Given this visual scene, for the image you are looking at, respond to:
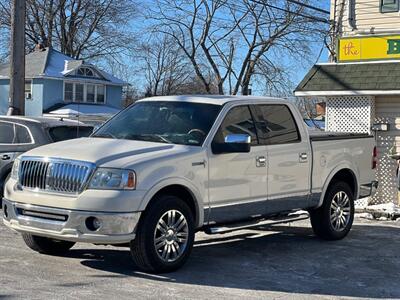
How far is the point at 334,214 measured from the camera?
9320mm

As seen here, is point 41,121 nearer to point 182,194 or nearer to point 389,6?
point 182,194

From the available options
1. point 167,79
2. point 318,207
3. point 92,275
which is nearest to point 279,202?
point 318,207

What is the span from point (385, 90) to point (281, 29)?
3176cm

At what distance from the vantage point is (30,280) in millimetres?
6363

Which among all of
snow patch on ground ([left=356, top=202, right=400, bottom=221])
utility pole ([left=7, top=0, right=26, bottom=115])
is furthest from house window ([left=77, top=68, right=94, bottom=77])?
snow patch on ground ([left=356, top=202, right=400, bottom=221])

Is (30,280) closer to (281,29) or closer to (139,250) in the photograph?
(139,250)

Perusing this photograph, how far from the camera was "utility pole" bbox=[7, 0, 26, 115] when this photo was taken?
15297 millimetres

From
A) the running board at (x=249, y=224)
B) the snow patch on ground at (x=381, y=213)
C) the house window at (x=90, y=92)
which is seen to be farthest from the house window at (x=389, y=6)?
the house window at (x=90, y=92)

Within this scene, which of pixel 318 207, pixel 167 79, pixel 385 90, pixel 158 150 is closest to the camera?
pixel 158 150

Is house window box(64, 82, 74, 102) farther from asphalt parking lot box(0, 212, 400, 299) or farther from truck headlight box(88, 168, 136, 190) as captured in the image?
truck headlight box(88, 168, 136, 190)

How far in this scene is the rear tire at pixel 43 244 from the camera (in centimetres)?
750

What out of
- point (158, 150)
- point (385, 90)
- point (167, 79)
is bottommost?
point (158, 150)

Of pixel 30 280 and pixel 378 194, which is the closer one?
pixel 30 280

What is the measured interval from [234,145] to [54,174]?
6.62 ft
